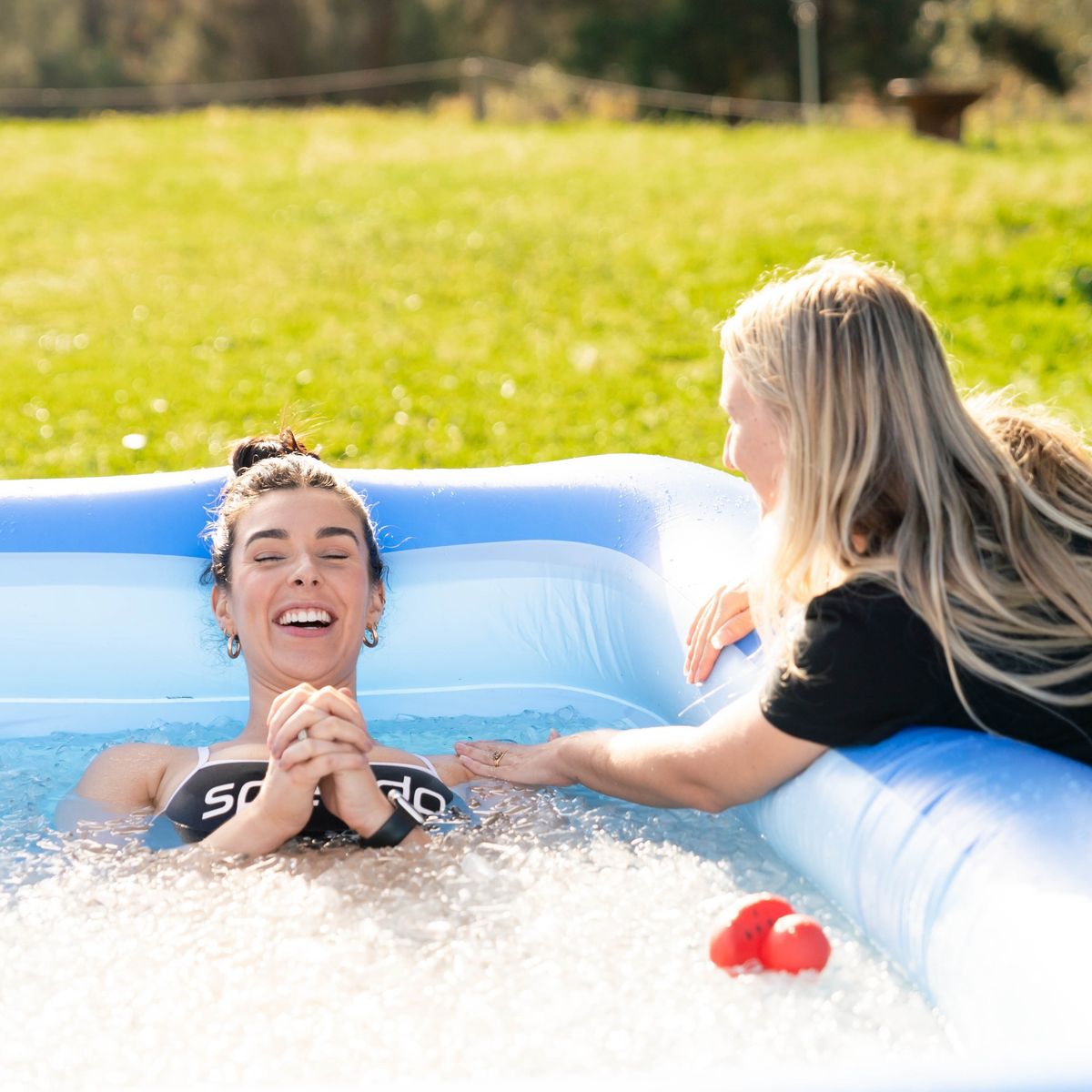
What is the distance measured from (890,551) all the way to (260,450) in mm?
1466

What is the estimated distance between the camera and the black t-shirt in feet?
6.50

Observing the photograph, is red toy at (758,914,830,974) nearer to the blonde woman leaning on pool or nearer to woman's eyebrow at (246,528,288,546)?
the blonde woman leaning on pool

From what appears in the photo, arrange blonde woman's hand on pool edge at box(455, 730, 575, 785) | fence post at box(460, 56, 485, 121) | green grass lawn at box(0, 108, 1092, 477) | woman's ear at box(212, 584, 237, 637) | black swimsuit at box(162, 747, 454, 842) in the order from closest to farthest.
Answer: black swimsuit at box(162, 747, 454, 842) → blonde woman's hand on pool edge at box(455, 730, 575, 785) → woman's ear at box(212, 584, 237, 637) → green grass lawn at box(0, 108, 1092, 477) → fence post at box(460, 56, 485, 121)

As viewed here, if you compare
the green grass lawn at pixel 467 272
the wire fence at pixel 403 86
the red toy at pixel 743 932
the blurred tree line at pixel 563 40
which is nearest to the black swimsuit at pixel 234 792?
the red toy at pixel 743 932

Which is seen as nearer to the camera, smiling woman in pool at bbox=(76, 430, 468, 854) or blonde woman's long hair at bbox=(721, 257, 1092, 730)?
blonde woman's long hair at bbox=(721, 257, 1092, 730)

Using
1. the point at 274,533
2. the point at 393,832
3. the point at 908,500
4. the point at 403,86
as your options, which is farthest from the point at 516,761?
the point at 403,86

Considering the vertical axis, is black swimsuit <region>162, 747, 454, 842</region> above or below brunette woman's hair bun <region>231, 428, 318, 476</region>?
below

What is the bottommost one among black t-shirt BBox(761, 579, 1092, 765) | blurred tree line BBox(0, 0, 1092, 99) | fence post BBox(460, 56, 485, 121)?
black t-shirt BBox(761, 579, 1092, 765)

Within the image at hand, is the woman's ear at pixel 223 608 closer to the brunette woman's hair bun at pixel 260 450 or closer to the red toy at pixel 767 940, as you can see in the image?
the brunette woman's hair bun at pixel 260 450

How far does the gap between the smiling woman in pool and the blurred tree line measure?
17.8 meters

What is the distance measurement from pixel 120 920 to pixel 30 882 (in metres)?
0.24

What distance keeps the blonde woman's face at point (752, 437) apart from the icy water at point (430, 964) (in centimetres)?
65

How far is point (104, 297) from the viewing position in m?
7.57

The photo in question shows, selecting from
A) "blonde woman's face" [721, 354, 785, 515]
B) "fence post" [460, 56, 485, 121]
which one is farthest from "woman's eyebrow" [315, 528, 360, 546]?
"fence post" [460, 56, 485, 121]
